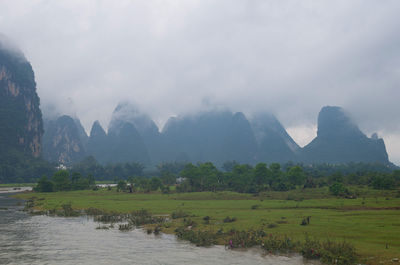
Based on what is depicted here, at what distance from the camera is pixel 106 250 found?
1841 centimetres

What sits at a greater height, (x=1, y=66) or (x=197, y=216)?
(x=1, y=66)

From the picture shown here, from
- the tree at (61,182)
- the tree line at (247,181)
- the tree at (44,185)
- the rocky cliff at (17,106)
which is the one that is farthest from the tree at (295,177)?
the rocky cliff at (17,106)

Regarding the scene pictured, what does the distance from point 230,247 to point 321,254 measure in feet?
17.3

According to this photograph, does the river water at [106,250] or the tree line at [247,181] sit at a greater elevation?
the tree line at [247,181]

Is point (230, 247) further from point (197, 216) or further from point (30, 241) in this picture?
point (30, 241)

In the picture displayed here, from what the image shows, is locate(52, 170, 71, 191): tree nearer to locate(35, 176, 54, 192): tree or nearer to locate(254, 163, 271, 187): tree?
locate(35, 176, 54, 192): tree

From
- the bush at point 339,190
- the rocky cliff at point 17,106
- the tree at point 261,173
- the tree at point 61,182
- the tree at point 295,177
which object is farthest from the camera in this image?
the rocky cliff at point 17,106

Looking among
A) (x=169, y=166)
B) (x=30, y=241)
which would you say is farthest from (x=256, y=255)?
(x=169, y=166)

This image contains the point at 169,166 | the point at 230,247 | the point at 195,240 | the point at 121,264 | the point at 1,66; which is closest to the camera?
the point at 121,264

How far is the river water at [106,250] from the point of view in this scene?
1616 cm

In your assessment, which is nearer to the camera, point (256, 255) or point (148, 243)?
point (256, 255)

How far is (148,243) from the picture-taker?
66.1 ft

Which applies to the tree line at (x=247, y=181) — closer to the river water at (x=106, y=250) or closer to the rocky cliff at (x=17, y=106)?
the river water at (x=106, y=250)

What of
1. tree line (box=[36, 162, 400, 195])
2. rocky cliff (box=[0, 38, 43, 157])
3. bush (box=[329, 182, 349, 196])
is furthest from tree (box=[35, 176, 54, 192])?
rocky cliff (box=[0, 38, 43, 157])
